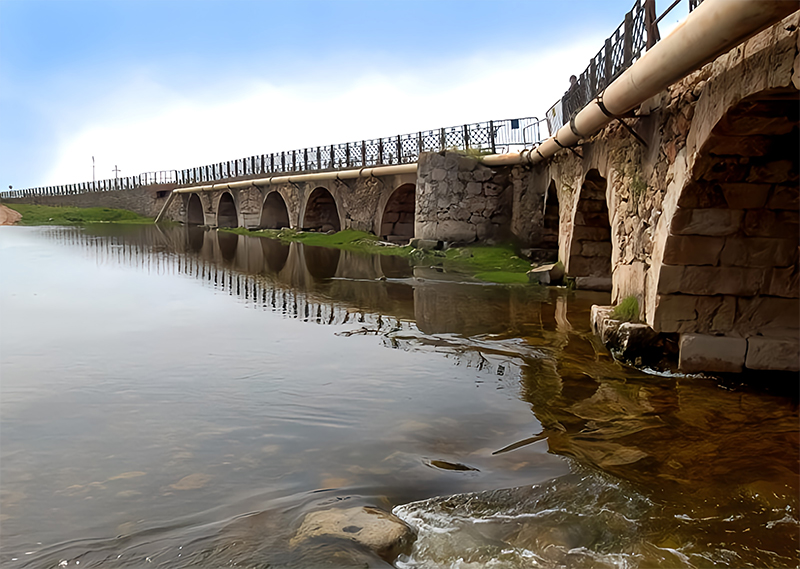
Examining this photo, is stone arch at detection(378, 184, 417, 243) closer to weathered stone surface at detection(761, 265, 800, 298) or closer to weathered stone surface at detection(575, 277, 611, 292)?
weathered stone surface at detection(575, 277, 611, 292)

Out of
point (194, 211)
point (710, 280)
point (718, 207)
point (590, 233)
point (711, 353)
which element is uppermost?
point (194, 211)

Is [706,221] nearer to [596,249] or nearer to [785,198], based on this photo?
[785,198]

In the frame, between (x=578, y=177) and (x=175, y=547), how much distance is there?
365 inches

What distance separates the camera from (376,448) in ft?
13.5

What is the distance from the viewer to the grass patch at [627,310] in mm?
6719

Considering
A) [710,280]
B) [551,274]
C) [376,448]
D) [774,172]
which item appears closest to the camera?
[376,448]

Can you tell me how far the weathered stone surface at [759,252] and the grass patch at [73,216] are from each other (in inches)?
1832

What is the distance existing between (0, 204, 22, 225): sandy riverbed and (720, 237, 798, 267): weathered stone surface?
48.6 m

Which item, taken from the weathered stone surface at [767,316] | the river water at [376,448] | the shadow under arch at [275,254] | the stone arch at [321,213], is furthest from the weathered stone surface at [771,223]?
the stone arch at [321,213]

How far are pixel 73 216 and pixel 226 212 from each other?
1700 centimetres

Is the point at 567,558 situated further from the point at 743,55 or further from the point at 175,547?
the point at 743,55

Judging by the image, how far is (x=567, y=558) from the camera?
2.93m

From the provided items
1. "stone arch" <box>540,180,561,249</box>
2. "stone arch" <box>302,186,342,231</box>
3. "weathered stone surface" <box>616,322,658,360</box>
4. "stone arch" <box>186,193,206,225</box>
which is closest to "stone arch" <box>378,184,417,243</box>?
"stone arch" <box>302,186,342,231</box>

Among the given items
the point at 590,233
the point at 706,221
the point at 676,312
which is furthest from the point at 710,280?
the point at 590,233
